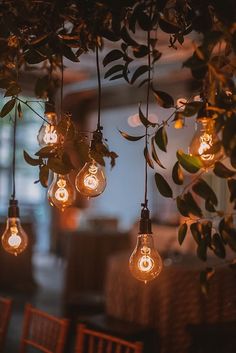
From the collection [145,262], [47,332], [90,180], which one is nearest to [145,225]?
[145,262]

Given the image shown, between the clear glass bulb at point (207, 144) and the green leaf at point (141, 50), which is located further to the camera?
the green leaf at point (141, 50)

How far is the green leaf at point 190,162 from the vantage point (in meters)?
1.39

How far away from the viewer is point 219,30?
127 centimetres

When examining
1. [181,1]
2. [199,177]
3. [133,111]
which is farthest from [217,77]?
[133,111]

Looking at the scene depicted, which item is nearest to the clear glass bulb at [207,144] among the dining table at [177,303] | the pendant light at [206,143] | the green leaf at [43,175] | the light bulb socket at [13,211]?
the pendant light at [206,143]

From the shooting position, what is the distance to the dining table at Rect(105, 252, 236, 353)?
3.89m

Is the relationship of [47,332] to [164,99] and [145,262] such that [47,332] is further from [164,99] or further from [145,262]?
[164,99]

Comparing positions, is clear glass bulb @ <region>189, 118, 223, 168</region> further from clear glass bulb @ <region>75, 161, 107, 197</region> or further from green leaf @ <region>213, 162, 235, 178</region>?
clear glass bulb @ <region>75, 161, 107, 197</region>

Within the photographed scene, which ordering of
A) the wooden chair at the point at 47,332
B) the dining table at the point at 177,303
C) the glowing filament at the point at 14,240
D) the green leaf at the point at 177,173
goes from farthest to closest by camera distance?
the dining table at the point at 177,303 → the wooden chair at the point at 47,332 → the glowing filament at the point at 14,240 → the green leaf at the point at 177,173

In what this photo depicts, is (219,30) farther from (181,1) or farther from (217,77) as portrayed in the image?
(181,1)

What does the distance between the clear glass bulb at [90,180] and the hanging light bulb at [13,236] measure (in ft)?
1.03

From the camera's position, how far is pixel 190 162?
139cm

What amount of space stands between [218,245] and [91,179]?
1.77 feet

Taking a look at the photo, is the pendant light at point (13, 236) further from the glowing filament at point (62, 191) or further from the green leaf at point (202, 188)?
the green leaf at point (202, 188)
